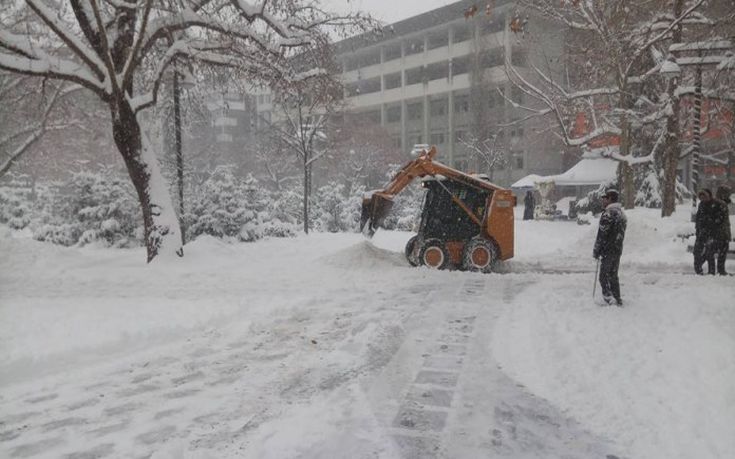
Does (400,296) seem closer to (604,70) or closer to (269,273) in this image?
(269,273)

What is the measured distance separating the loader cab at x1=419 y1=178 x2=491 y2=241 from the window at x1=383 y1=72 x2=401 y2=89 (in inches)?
1840

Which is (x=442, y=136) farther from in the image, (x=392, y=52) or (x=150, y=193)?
(x=150, y=193)

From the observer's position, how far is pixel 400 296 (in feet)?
29.1

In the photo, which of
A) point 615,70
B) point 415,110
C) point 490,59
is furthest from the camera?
point 415,110

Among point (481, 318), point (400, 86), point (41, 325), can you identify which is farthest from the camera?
point (400, 86)

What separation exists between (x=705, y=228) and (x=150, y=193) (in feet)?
38.5

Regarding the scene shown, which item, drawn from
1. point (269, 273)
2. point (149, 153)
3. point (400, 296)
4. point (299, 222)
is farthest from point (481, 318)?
point (299, 222)

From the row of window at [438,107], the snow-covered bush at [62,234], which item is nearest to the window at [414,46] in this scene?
the row of window at [438,107]

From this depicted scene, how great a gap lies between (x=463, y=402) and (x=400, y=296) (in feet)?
Answer: 14.1

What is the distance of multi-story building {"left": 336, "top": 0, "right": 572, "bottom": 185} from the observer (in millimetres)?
42469

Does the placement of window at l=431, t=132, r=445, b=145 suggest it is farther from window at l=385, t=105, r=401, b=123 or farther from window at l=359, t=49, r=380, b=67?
window at l=359, t=49, r=380, b=67

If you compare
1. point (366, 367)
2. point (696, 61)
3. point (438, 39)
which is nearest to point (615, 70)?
point (696, 61)

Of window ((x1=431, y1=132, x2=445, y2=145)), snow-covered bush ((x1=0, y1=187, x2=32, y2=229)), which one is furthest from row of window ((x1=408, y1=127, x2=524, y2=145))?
snow-covered bush ((x1=0, y1=187, x2=32, y2=229))

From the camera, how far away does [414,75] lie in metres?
54.6
